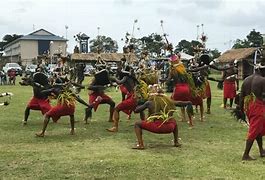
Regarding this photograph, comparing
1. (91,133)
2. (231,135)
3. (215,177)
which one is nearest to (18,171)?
(215,177)

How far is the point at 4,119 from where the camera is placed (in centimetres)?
1382

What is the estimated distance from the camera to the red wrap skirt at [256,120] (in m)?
7.99

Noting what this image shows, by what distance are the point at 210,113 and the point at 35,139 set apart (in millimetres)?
6851

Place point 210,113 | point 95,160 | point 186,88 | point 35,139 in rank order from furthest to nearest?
1. point 210,113
2. point 186,88
3. point 35,139
4. point 95,160

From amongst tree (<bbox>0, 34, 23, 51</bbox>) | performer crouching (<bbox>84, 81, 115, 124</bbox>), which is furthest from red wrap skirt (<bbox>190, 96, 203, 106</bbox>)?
tree (<bbox>0, 34, 23, 51</bbox>)

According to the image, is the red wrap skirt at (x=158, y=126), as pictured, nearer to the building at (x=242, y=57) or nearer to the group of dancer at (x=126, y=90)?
the group of dancer at (x=126, y=90)

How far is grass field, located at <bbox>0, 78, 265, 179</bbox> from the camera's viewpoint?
7293 millimetres

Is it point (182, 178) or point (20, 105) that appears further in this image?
point (20, 105)

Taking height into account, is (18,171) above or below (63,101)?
below

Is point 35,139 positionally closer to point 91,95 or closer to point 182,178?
point 91,95

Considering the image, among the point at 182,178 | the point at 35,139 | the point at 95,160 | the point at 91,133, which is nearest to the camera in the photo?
the point at 182,178

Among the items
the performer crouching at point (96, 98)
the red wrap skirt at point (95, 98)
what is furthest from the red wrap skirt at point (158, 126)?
the red wrap skirt at point (95, 98)

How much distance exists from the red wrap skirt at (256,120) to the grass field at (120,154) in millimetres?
517

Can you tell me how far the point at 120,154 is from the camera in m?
8.71
